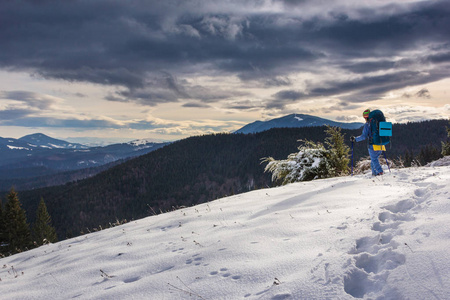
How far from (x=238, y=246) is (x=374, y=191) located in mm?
3959

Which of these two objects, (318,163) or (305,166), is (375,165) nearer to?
(318,163)

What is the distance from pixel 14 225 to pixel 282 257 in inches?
2047

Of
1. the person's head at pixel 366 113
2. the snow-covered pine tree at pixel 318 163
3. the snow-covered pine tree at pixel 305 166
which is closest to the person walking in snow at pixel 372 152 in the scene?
the person's head at pixel 366 113

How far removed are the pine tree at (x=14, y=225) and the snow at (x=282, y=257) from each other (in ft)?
147

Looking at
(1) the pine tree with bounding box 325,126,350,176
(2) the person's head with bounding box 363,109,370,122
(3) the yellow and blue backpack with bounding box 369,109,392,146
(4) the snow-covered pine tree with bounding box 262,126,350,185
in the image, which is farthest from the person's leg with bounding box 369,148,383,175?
(1) the pine tree with bounding box 325,126,350,176

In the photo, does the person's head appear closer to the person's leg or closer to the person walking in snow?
the person walking in snow

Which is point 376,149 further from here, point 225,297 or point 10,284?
point 10,284

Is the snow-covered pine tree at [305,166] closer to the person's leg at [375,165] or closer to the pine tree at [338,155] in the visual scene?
the pine tree at [338,155]

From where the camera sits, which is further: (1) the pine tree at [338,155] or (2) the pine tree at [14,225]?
(2) the pine tree at [14,225]

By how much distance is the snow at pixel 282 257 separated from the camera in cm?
265

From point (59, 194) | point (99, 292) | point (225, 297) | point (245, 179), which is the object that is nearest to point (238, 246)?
point (225, 297)

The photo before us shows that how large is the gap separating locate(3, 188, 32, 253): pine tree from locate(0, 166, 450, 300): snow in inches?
1769

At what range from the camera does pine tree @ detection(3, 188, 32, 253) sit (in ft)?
129

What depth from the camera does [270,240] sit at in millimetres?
4074
